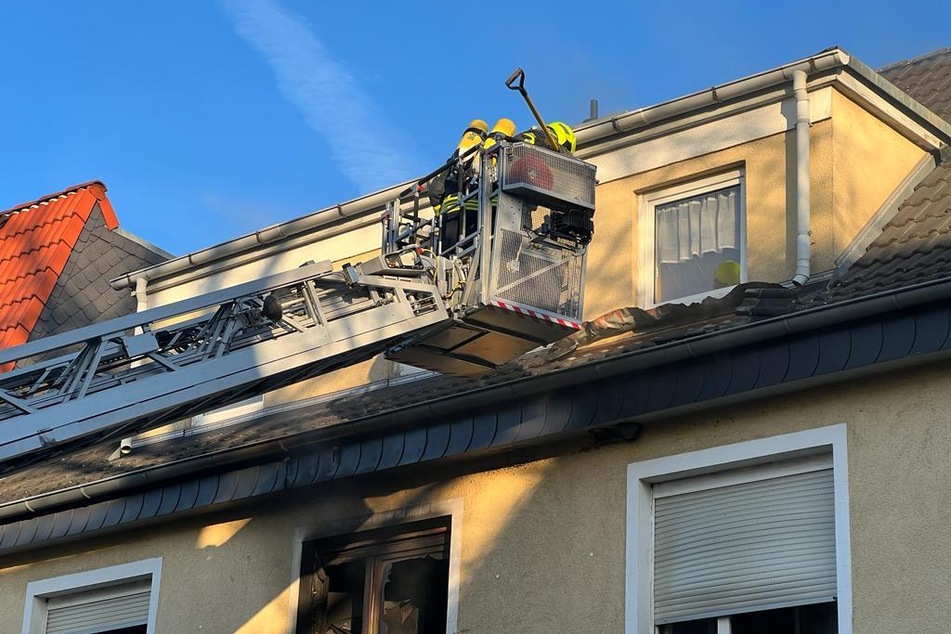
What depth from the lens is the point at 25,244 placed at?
20047 mm

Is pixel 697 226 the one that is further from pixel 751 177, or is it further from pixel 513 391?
pixel 513 391

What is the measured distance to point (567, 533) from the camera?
11141mm

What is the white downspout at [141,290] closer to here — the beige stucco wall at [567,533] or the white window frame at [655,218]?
the beige stucco wall at [567,533]

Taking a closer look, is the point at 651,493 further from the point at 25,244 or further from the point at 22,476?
the point at 25,244

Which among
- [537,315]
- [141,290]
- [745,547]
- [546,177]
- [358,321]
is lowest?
[745,547]

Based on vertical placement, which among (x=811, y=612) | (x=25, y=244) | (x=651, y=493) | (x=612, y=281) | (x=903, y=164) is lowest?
(x=811, y=612)

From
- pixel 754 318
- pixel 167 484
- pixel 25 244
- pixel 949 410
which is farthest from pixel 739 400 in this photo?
pixel 25 244

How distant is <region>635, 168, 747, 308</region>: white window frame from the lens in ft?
40.8

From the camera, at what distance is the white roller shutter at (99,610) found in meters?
13.7

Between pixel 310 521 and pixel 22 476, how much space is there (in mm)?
3949

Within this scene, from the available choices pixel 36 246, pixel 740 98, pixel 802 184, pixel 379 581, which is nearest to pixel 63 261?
pixel 36 246

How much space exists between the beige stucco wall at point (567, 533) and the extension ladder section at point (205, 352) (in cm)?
165

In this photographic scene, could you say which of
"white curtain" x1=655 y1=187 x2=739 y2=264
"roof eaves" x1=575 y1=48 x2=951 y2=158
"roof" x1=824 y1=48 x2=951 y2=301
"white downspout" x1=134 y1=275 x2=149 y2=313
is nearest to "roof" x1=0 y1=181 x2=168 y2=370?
"white downspout" x1=134 y1=275 x2=149 y2=313

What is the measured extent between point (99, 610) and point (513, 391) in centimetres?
485
